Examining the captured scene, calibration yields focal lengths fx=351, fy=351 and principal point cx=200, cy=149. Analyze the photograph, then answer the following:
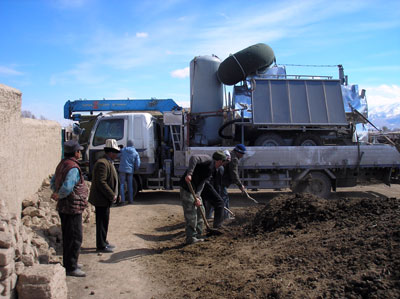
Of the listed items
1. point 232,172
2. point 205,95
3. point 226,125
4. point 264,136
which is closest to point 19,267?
point 232,172

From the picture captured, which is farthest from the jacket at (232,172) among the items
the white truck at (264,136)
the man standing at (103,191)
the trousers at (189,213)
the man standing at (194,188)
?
the man standing at (103,191)

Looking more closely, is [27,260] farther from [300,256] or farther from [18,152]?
[300,256]

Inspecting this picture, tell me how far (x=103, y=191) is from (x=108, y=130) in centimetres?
462

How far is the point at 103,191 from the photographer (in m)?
5.16

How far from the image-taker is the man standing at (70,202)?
4328 mm

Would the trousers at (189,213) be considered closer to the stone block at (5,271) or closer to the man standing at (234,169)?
the man standing at (234,169)

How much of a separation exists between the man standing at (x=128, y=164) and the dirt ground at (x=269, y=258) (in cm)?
196

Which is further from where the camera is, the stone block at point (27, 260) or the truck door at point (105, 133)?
the truck door at point (105, 133)

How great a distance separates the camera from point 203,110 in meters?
10.5

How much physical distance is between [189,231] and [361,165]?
6.02 m

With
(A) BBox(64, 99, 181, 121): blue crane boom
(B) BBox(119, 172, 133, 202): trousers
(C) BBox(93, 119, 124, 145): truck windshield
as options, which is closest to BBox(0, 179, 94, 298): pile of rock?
(B) BBox(119, 172, 133, 202): trousers

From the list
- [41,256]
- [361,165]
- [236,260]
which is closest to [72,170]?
[41,256]

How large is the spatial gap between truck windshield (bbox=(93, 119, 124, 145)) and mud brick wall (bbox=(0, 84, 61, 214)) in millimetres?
1941

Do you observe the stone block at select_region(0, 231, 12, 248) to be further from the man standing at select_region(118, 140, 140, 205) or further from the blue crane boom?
the blue crane boom
